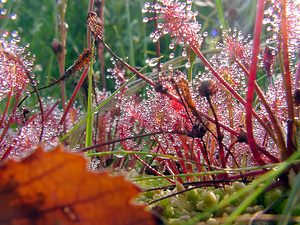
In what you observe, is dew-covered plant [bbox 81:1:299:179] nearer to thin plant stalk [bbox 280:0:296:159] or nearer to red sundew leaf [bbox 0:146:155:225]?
thin plant stalk [bbox 280:0:296:159]

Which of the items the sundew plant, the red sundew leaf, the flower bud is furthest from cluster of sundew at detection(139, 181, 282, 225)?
the red sundew leaf

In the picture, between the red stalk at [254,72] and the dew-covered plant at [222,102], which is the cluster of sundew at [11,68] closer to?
the dew-covered plant at [222,102]

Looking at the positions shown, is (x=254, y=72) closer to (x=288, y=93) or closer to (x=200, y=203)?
(x=288, y=93)

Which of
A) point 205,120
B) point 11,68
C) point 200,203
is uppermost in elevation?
point 11,68

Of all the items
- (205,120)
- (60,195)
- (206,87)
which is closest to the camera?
(60,195)

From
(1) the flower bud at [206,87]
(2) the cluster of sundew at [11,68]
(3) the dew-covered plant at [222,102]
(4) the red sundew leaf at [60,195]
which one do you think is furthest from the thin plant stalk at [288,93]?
(2) the cluster of sundew at [11,68]

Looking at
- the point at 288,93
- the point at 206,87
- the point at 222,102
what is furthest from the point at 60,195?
the point at 222,102
